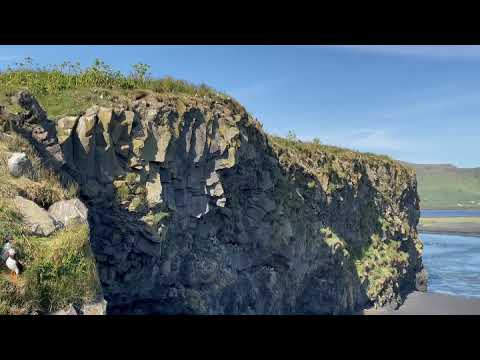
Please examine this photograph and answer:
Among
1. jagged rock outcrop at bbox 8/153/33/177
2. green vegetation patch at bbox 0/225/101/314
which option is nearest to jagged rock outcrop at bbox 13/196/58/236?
green vegetation patch at bbox 0/225/101/314

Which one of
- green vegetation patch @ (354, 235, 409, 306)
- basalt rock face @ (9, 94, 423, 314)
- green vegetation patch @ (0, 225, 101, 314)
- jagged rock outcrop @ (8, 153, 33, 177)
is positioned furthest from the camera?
green vegetation patch @ (354, 235, 409, 306)

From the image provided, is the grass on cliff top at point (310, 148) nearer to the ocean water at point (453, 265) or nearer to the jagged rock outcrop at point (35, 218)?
the ocean water at point (453, 265)

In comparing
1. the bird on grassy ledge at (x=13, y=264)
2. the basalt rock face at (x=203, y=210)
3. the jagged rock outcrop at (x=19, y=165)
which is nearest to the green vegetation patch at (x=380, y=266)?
the basalt rock face at (x=203, y=210)

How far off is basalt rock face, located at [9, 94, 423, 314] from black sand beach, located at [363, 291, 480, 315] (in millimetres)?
5632

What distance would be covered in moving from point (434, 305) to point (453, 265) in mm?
34424

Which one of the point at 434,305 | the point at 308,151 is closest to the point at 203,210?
the point at 308,151

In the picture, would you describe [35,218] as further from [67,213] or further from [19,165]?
[19,165]

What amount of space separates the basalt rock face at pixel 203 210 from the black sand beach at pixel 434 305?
563 cm

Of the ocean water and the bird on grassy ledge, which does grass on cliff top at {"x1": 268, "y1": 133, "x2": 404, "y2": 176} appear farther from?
the bird on grassy ledge

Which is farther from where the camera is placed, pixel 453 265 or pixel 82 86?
pixel 453 265

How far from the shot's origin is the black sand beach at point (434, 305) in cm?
4981

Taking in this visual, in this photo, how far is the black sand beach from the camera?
49.8 metres

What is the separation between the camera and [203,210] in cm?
2889
